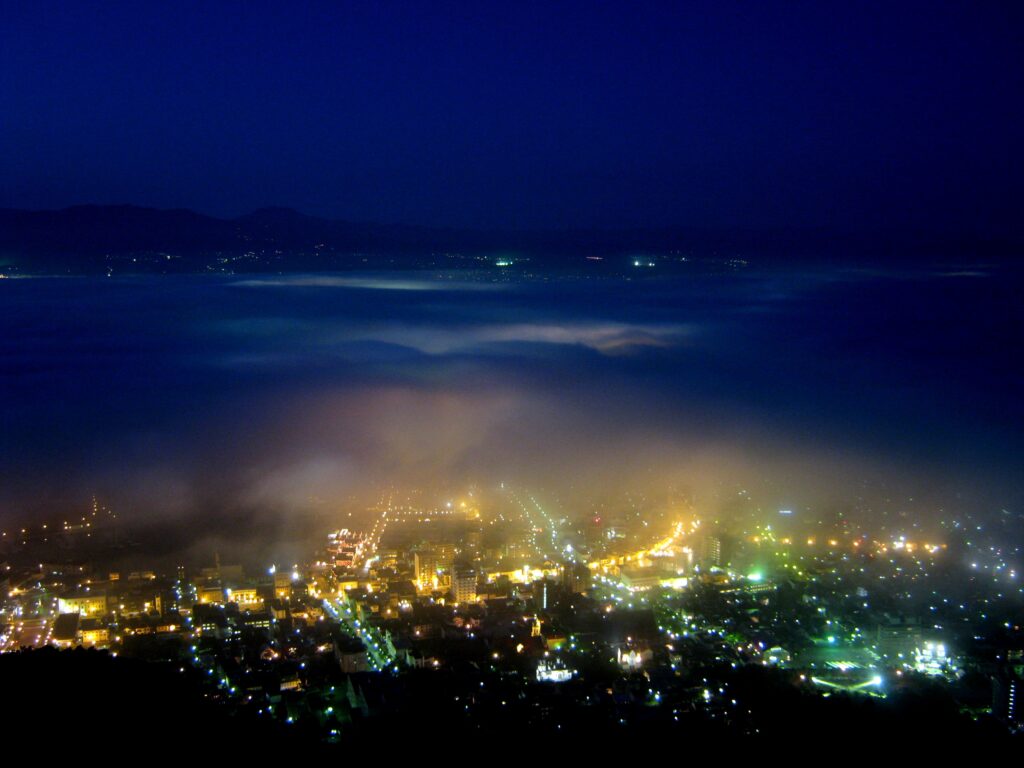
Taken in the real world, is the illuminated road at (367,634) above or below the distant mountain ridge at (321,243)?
below

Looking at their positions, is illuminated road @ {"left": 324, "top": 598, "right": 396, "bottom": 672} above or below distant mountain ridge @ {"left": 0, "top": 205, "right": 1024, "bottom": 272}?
below

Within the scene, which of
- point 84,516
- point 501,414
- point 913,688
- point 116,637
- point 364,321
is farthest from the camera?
point 364,321

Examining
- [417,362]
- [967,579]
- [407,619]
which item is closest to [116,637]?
[407,619]

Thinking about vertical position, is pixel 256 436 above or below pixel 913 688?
above

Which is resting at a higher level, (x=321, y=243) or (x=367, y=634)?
(x=321, y=243)

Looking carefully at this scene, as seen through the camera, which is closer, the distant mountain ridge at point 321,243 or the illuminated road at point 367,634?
the illuminated road at point 367,634

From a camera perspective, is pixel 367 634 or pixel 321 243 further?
pixel 321 243

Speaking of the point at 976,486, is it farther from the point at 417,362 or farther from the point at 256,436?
the point at 256,436

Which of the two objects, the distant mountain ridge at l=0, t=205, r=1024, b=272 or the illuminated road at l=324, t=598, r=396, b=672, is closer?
the illuminated road at l=324, t=598, r=396, b=672
